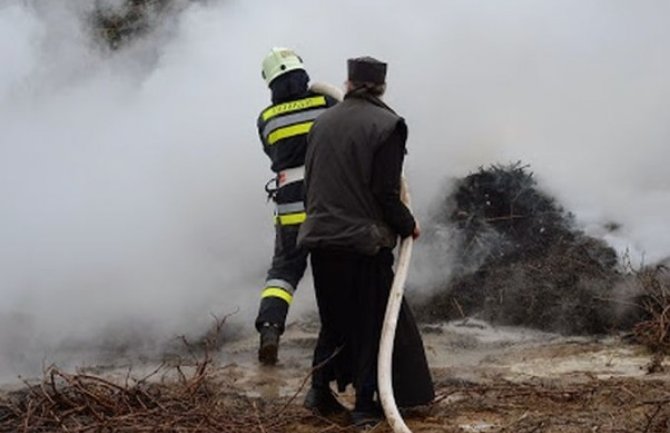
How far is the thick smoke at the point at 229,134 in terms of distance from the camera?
7.32 metres

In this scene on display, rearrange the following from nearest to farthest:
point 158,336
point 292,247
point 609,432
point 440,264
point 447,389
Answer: point 609,432, point 447,389, point 292,247, point 158,336, point 440,264

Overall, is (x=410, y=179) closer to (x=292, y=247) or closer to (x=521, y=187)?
(x=521, y=187)

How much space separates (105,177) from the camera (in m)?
8.10

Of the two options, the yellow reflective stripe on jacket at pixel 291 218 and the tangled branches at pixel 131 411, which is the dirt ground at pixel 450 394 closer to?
the tangled branches at pixel 131 411

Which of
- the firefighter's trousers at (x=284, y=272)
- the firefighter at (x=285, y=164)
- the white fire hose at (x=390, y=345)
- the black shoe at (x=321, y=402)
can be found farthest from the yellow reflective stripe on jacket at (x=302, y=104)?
the black shoe at (x=321, y=402)

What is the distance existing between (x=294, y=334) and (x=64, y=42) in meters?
4.36

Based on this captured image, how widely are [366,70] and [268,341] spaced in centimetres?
193

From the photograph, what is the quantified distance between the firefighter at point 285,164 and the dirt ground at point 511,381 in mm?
315

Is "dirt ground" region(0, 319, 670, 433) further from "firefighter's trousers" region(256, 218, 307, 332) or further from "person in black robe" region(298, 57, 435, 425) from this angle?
"firefighter's trousers" region(256, 218, 307, 332)

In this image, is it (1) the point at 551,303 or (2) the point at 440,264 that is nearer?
(1) the point at 551,303

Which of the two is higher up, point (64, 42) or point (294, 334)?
point (64, 42)

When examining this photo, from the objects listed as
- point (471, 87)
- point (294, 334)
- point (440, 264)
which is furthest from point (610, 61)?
point (294, 334)

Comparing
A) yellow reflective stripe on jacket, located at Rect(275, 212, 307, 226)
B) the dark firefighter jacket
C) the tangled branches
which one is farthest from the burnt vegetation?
the tangled branches

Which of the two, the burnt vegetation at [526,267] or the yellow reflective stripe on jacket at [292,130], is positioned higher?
the yellow reflective stripe on jacket at [292,130]
